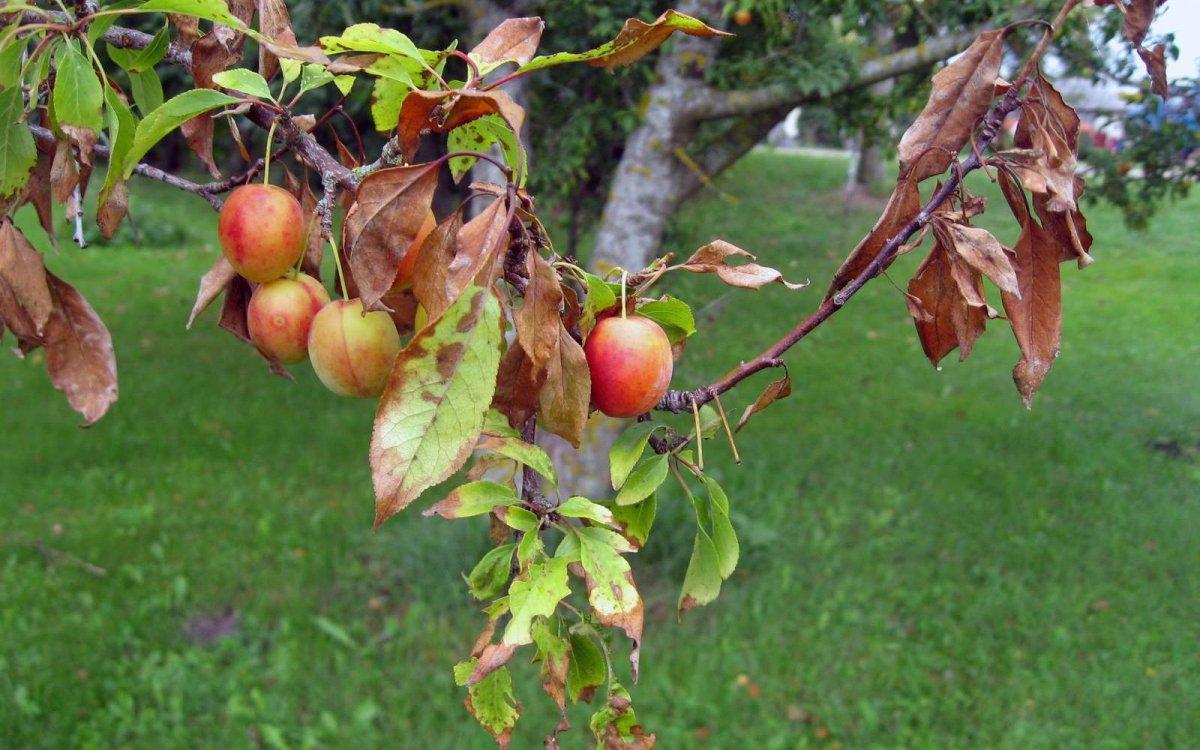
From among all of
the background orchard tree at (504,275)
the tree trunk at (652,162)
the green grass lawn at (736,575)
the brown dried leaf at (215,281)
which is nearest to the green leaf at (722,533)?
the background orchard tree at (504,275)

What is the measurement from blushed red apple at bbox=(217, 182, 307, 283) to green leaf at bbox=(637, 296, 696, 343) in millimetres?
303

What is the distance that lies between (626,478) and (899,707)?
2761 mm

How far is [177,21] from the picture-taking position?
2.97 feet

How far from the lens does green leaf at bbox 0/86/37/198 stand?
0.89 meters

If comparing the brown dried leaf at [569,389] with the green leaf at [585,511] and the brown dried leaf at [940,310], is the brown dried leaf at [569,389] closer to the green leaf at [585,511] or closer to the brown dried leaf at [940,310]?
the green leaf at [585,511]

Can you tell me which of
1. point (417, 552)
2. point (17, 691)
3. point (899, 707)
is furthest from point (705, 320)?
point (17, 691)

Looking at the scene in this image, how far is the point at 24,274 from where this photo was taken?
0.93 metres

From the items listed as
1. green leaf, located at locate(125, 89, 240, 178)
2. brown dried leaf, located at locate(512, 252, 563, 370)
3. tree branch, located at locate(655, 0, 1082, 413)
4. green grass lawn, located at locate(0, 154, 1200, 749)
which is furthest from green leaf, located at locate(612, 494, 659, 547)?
green grass lawn, located at locate(0, 154, 1200, 749)

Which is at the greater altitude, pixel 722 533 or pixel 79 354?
pixel 722 533

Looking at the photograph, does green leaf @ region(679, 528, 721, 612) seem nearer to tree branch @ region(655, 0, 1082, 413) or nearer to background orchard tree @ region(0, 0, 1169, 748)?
background orchard tree @ region(0, 0, 1169, 748)

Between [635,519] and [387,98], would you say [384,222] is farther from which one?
[635,519]

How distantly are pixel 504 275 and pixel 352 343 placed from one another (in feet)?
0.59

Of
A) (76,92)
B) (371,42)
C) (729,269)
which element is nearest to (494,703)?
(729,269)

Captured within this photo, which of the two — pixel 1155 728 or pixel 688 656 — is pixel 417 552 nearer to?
pixel 688 656
